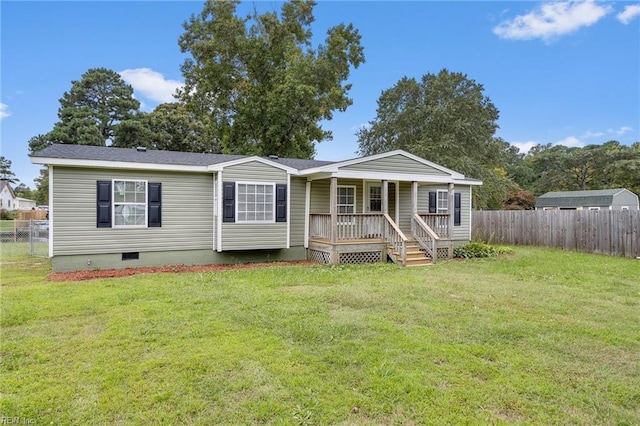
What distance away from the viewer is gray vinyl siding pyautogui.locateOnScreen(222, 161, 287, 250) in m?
10.2

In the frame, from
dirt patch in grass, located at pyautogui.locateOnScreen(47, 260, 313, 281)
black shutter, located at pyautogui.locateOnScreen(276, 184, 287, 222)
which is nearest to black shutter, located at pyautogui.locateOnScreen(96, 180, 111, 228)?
dirt patch in grass, located at pyautogui.locateOnScreen(47, 260, 313, 281)

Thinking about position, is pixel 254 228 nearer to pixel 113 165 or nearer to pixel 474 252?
pixel 113 165

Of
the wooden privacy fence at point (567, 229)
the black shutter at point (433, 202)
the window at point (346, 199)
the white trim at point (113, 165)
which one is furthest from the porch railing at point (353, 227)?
the wooden privacy fence at point (567, 229)

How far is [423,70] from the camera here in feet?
97.0

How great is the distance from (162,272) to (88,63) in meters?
30.1

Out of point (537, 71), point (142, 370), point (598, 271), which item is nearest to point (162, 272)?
point (142, 370)

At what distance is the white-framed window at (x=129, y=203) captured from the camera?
30.9 ft

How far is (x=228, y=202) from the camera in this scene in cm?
1012

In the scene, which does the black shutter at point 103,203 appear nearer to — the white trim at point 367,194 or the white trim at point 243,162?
the white trim at point 243,162

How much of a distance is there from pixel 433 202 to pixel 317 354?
11554 millimetres

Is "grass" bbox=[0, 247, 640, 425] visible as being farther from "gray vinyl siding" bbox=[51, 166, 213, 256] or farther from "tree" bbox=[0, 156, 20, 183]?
"tree" bbox=[0, 156, 20, 183]

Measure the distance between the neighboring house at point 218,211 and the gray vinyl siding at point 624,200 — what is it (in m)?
26.5

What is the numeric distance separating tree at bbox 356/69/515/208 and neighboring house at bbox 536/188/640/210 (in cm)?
737

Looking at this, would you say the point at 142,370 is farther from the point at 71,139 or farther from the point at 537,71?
the point at 71,139
